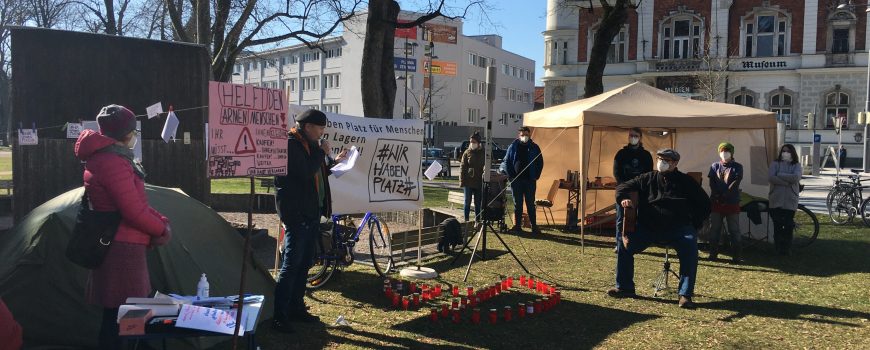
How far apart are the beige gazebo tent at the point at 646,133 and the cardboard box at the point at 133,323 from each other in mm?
7410

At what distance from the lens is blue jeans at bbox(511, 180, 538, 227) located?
11609 mm

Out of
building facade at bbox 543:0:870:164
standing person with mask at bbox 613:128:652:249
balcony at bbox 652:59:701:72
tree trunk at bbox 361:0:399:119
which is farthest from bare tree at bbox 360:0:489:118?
balcony at bbox 652:59:701:72

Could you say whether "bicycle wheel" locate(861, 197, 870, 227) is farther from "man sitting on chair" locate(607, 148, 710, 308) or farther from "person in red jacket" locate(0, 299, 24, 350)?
"person in red jacket" locate(0, 299, 24, 350)

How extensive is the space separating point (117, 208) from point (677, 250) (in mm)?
5390

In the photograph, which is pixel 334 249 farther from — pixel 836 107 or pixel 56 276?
pixel 836 107

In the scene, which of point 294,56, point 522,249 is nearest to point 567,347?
point 522,249

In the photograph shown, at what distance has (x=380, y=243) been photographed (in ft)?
28.0

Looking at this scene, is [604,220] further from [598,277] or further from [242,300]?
[242,300]

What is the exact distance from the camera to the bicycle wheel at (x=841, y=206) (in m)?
13.3

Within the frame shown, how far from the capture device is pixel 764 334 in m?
5.86

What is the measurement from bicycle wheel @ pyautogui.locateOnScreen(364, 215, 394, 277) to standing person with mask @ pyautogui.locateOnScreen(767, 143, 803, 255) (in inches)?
227

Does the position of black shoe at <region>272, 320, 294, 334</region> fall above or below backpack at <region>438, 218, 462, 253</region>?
below

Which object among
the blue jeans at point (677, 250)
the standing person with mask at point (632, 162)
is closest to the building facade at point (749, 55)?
the standing person with mask at point (632, 162)

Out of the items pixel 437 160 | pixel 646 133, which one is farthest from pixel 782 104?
pixel 646 133
